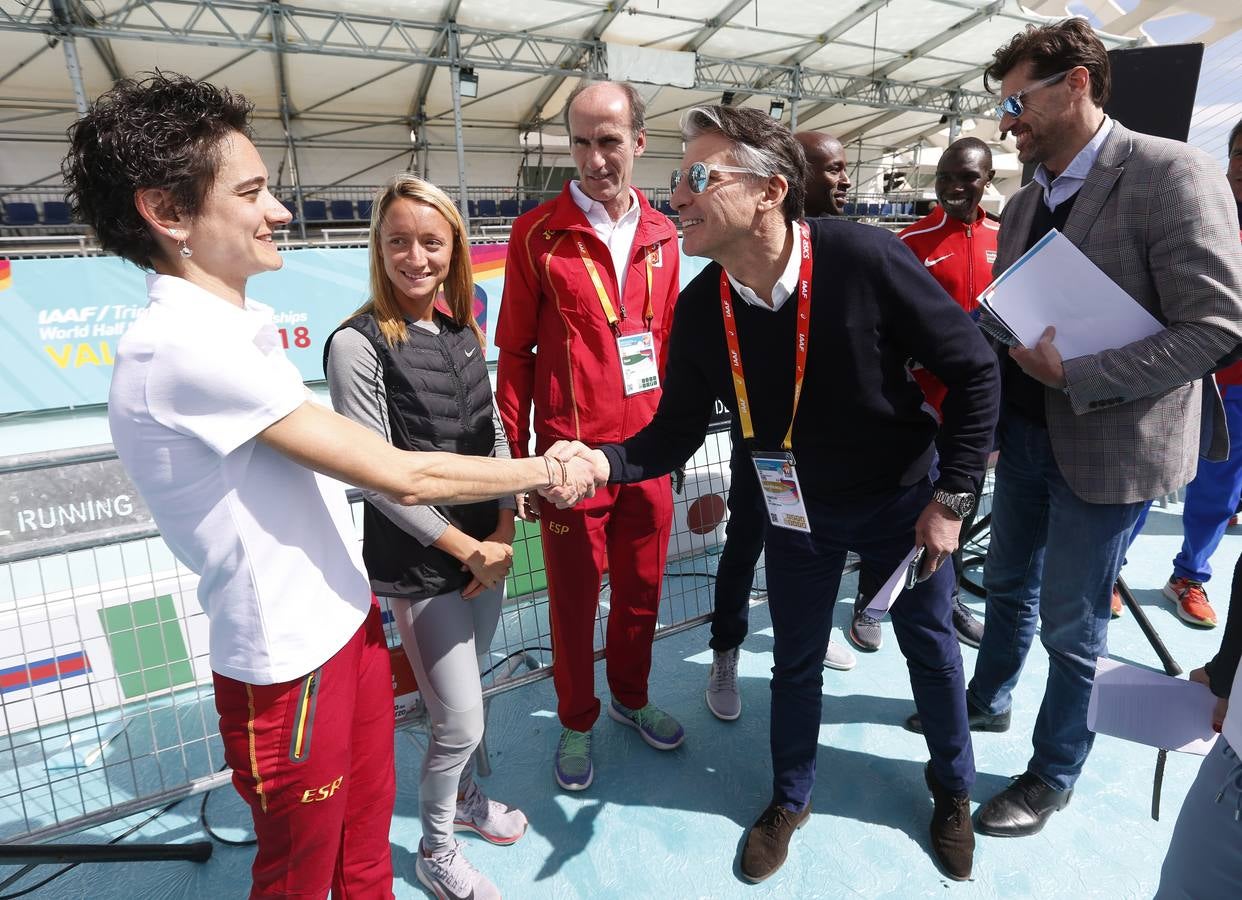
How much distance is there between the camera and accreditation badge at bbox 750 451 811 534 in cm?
184

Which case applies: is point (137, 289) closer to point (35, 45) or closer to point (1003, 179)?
point (35, 45)

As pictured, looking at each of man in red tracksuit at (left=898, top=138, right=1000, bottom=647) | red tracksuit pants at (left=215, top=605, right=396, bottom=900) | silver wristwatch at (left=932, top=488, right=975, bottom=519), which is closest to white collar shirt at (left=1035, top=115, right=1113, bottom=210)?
silver wristwatch at (left=932, top=488, right=975, bottom=519)

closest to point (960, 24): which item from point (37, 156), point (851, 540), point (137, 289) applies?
point (137, 289)

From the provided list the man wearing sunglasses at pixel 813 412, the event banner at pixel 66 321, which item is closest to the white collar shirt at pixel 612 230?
the man wearing sunglasses at pixel 813 412

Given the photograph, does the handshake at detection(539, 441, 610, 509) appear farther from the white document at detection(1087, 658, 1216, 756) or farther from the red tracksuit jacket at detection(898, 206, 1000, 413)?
the red tracksuit jacket at detection(898, 206, 1000, 413)

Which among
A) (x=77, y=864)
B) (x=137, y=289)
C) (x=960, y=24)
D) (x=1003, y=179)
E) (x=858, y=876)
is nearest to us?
(x=858, y=876)

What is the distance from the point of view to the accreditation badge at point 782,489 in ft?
6.03

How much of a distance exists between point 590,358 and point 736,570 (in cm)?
113

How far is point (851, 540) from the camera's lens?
191cm

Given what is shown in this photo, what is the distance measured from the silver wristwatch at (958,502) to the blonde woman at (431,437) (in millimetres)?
1174

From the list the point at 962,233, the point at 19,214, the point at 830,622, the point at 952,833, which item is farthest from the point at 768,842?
the point at 19,214

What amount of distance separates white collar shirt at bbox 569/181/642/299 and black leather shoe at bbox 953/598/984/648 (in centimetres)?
233

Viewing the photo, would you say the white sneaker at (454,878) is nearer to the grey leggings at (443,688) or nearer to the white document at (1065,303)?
the grey leggings at (443,688)

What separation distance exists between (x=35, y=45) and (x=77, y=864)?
56.1 feet
